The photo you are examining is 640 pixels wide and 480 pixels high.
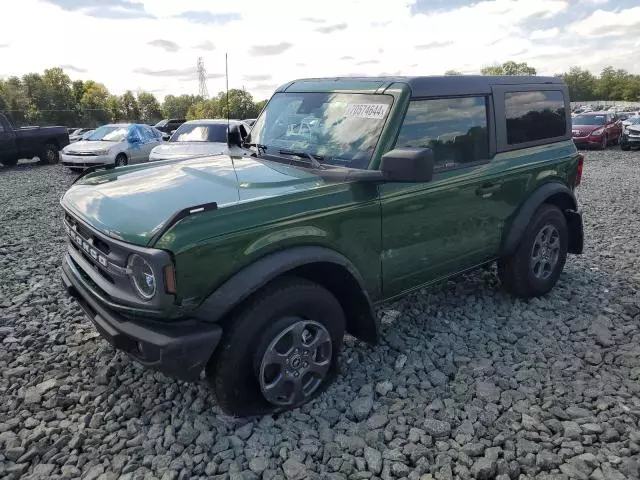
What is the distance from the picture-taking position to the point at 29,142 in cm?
1675

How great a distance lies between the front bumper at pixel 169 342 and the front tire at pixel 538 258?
2.98 metres

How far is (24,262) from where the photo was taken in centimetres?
595

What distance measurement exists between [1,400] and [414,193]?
3.03 m

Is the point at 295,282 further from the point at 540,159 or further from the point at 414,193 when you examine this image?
the point at 540,159

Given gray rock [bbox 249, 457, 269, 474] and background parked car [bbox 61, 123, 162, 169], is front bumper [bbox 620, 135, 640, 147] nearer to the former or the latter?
background parked car [bbox 61, 123, 162, 169]

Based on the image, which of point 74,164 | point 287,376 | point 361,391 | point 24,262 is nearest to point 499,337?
point 361,391

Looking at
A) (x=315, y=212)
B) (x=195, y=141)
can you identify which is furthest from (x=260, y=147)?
(x=195, y=141)

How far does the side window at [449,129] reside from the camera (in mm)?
3579

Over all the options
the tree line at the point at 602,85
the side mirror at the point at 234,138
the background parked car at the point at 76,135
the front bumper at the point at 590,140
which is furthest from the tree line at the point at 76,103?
the tree line at the point at 602,85

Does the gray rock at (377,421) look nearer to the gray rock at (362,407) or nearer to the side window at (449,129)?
the gray rock at (362,407)

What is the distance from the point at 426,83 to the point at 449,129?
0.39m

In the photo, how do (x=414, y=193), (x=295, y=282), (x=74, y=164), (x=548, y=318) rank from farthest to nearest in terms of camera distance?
(x=74, y=164) → (x=548, y=318) → (x=414, y=193) → (x=295, y=282)

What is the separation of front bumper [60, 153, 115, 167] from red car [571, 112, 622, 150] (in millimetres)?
16363

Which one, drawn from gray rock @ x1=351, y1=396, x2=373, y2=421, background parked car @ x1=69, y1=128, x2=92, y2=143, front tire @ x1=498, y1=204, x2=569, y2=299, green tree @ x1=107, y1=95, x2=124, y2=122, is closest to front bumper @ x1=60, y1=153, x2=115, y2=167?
background parked car @ x1=69, y1=128, x2=92, y2=143
